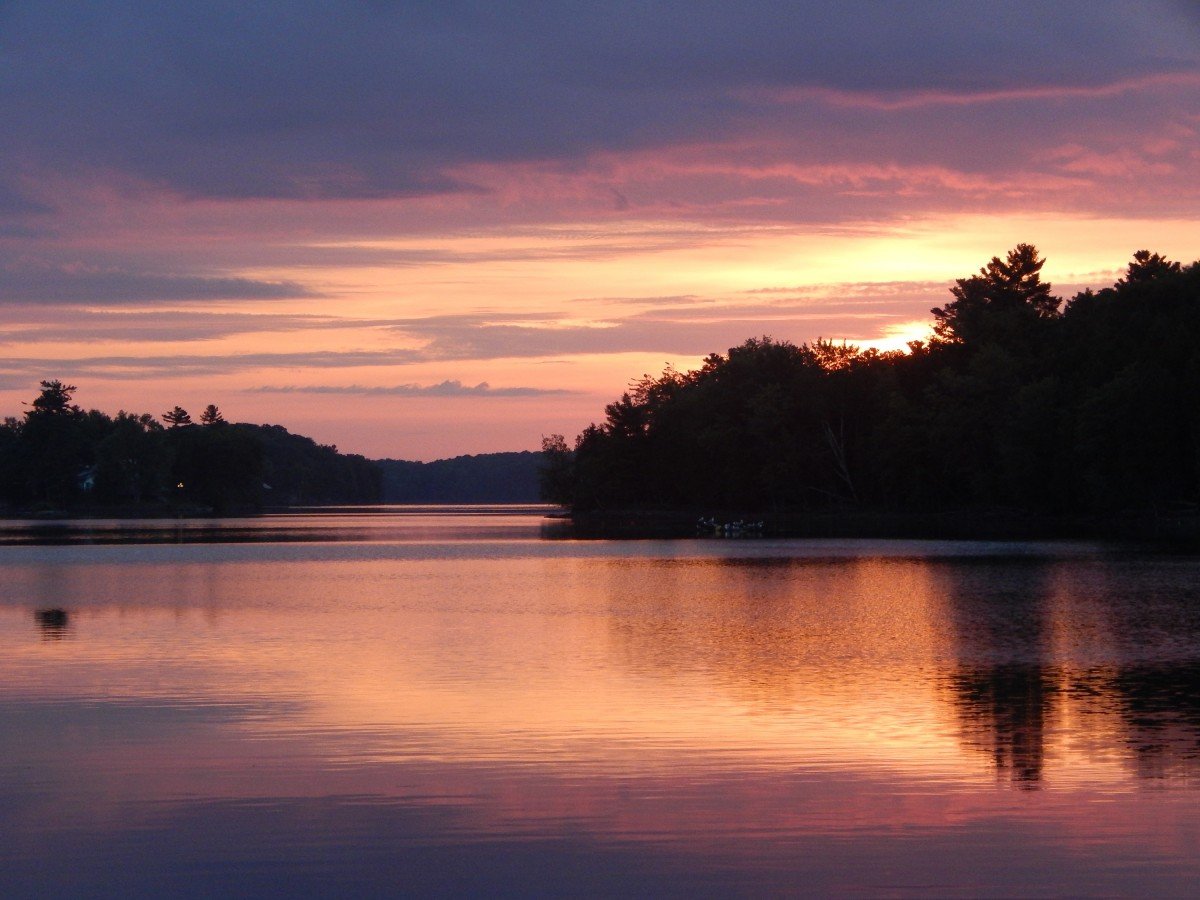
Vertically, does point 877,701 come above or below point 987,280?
below

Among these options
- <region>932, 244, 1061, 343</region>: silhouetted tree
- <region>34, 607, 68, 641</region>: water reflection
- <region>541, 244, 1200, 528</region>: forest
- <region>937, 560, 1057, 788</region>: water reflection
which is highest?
<region>932, 244, 1061, 343</region>: silhouetted tree

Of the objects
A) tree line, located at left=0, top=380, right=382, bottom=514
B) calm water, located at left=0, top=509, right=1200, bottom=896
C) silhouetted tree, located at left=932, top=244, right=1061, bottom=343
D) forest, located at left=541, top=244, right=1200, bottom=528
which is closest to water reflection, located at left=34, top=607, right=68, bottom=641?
calm water, located at left=0, top=509, right=1200, bottom=896

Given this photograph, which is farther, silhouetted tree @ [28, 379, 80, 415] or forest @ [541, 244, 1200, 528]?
silhouetted tree @ [28, 379, 80, 415]

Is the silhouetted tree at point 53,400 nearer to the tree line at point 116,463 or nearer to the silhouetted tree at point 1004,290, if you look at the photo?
the tree line at point 116,463

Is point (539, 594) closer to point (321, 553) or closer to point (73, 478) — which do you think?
point (321, 553)

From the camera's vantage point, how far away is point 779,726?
15.3 metres

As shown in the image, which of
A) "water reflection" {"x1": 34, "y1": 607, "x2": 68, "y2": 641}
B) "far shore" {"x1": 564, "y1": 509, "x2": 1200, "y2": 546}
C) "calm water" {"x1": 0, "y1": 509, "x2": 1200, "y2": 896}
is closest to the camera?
"calm water" {"x1": 0, "y1": 509, "x2": 1200, "y2": 896}

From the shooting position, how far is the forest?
6612 centimetres

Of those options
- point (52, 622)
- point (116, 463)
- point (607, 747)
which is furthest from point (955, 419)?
point (116, 463)

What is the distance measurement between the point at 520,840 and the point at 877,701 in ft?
24.8

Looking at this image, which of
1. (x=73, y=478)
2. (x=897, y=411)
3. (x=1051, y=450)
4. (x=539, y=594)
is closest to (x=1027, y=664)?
(x=539, y=594)

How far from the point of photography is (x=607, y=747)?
14062mm

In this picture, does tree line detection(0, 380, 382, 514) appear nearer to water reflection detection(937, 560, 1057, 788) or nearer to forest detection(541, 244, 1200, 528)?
forest detection(541, 244, 1200, 528)

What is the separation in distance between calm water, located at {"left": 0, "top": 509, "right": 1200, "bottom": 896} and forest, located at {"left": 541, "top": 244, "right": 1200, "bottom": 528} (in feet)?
121
